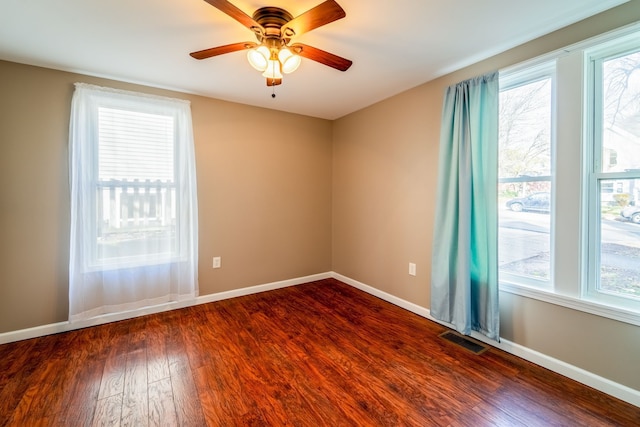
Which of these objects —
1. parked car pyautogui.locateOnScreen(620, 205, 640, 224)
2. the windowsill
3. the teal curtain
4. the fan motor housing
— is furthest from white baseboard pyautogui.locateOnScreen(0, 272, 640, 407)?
the fan motor housing

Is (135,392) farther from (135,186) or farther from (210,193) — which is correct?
(210,193)

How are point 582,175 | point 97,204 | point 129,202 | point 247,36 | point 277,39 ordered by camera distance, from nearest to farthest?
point 277,39 → point 582,175 → point 247,36 → point 97,204 → point 129,202

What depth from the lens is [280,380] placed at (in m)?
1.90

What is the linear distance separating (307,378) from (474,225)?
1.79 metres

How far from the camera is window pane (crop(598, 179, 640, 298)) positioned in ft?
5.64

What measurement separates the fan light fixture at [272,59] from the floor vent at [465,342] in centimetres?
253

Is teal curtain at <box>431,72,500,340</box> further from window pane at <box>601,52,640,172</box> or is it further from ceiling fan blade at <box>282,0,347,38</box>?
ceiling fan blade at <box>282,0,347,38</box>

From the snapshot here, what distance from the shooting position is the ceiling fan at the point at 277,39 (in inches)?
58.2

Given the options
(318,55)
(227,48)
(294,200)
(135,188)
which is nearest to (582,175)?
(318,55)

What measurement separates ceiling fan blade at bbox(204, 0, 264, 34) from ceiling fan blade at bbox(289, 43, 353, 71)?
237mm

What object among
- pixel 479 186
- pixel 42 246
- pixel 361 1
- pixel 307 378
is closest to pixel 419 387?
pixel 307 378

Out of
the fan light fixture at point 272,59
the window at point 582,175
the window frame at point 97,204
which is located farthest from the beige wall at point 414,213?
the window frame at point 97,204

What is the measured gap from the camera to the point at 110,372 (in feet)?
6.53

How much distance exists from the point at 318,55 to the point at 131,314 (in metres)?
3.01
